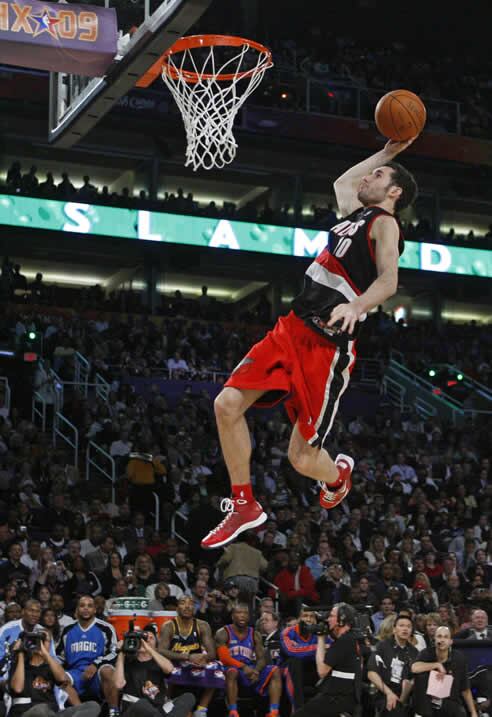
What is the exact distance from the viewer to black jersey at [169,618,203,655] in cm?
1172

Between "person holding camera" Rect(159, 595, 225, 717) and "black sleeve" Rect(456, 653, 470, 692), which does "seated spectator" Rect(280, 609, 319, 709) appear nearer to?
"person holding camera" Rect(159, 595, 225, 717)

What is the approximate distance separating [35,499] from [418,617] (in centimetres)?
523

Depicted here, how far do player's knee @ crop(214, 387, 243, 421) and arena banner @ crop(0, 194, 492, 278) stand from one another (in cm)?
2041

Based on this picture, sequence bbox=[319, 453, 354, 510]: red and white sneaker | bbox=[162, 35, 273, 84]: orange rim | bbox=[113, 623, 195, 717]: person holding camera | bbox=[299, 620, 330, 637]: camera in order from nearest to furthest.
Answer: bbox=[319, 453, 354, 510]: red and white sneaker, bbox=[162, 35, 273, 84]: orange rim, bbox=[113, 623, 195, 717]: person holding camera, bbox=[299, 620, 330, 637]: camera

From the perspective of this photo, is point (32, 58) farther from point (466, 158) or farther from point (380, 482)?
point (466, 158)

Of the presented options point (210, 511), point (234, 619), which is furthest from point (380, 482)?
point (234, 619)

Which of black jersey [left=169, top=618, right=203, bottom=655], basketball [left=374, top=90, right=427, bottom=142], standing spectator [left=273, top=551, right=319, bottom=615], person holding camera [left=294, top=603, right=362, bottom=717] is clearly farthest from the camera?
standing spectator [left=273, top=551, right=319, bottom=615]

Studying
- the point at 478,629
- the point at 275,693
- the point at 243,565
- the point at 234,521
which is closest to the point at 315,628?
the point at 275,693

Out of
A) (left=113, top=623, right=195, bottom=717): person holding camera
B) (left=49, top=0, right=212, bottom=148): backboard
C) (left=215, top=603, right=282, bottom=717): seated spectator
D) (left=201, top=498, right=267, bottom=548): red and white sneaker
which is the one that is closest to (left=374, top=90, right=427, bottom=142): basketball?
(left=201, top=498, right=267, bottom=548): red and white sneaker

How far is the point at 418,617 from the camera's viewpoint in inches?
520

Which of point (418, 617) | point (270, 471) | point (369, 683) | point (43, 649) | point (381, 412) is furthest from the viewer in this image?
point (381, 412)

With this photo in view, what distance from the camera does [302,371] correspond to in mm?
6348

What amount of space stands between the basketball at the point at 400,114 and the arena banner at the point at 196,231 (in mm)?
20210

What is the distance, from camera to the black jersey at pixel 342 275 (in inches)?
247
